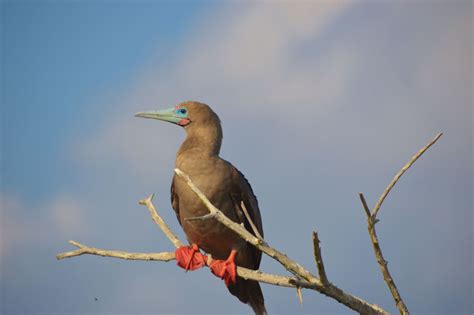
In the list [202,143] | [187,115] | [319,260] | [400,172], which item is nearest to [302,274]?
[319,260]

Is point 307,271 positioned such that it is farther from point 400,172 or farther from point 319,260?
point 400,172

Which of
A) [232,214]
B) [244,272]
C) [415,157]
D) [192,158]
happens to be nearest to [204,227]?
[232,214]

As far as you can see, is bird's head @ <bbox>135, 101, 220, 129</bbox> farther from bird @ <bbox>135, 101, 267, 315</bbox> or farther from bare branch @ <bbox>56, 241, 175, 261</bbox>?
bare branch @ <bbox>56, 241, 175, 261</bbox>

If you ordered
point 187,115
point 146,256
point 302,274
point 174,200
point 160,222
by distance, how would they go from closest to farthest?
1. point 302,274
2. point 146,256
3. point 160,222
4. point 174,200
5. point 187,115

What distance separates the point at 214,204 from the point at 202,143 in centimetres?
95

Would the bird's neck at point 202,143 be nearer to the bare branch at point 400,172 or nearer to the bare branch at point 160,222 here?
the bare branch at point 160,222

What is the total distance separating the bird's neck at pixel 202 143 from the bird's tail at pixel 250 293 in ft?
5.36

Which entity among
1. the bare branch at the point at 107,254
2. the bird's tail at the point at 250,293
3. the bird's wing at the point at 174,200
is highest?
the bird's wing at the point at 174,200

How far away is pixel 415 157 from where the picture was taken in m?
4.70

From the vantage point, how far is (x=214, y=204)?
24.4 ft

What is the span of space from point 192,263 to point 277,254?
7.96 feet

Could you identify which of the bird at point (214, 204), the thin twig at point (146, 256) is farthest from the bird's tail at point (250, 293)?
the thin twig at point (146, 256)

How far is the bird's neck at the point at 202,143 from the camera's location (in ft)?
25.8

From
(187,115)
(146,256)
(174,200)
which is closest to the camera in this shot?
(146,256)
